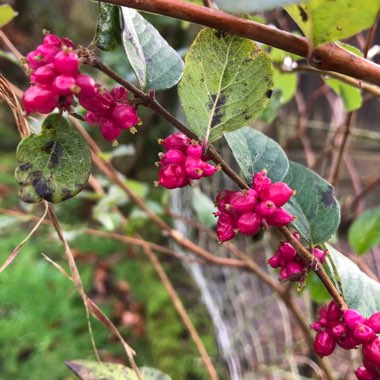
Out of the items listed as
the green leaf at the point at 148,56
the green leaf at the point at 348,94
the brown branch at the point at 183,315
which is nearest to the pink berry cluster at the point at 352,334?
the green leaf at the point at 148,56

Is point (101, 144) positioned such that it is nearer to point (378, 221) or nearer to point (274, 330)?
point (274, 330)

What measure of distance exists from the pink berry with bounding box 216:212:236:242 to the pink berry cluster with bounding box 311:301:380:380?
0.31 ft

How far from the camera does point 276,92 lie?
0.69m

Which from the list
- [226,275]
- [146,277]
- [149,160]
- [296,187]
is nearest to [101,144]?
[149,160]

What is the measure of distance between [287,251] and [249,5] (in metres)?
0.17

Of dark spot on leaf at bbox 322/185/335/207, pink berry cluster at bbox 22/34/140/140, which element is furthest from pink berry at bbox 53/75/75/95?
dark spot on leaf at bbox 322/185/335/207

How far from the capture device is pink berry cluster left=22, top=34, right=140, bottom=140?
27 cm

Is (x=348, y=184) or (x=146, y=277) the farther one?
(x=348, y=184)

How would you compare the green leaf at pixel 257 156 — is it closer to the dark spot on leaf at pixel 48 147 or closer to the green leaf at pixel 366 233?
the dark spot on leaf at pixel 48 147

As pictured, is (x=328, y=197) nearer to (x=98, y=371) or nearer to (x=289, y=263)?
(x=289, y=263)

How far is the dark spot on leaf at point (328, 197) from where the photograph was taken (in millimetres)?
386

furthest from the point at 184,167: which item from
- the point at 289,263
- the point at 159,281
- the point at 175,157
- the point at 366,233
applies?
the point at 159,281

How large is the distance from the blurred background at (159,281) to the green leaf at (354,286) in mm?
371

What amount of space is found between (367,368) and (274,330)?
143 cm
